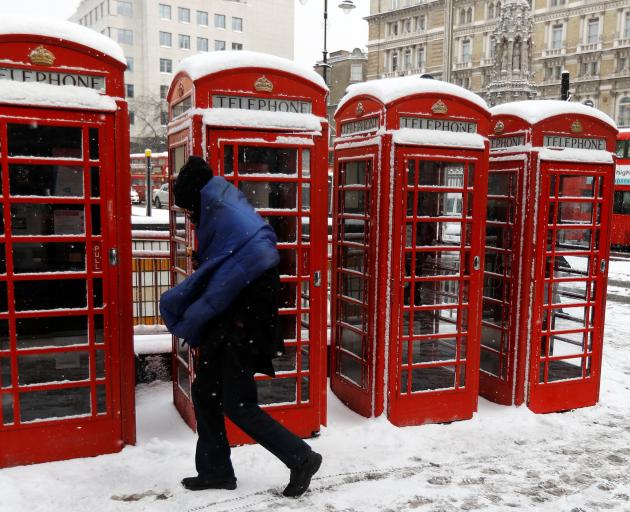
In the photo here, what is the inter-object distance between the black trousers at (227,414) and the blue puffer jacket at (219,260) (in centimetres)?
22

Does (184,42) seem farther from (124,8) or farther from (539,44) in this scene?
(539,44)

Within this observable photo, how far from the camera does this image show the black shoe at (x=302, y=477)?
11.4ft

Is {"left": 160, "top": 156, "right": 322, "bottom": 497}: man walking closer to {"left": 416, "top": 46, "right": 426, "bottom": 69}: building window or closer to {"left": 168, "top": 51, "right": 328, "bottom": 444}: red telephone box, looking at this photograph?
{"left": 168, "top": 51, "right": 328, "bottom": 444}: red telephone box

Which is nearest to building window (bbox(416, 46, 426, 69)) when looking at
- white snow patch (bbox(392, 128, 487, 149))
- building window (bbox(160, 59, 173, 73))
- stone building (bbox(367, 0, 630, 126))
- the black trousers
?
stone building (bbox(367, 0, 630, 126))

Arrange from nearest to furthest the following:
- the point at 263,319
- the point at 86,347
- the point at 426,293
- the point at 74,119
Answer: the point at 263,319 → the point at 74,119 → the point at 86,347 → the point at 426,293

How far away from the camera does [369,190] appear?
4.61 metres

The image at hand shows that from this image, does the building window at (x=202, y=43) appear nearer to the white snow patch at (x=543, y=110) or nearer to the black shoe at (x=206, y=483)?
the white snow patch at (x=543, y=110)

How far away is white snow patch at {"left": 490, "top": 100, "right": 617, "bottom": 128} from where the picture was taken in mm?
4793

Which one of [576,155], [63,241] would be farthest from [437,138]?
[63,241]

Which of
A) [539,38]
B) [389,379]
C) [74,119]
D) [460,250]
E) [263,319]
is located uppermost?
[539,38]

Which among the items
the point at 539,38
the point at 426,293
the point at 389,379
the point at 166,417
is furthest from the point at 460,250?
the point at 539,38

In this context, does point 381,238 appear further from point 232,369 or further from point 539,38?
point 539,38

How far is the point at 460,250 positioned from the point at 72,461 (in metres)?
3.20

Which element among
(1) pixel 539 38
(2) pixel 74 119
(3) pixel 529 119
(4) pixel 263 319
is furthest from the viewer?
(1) pixel 539 38
